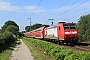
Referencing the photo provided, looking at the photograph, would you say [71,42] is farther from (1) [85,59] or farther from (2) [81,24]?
(2) [81,24]

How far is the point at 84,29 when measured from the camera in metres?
66.8

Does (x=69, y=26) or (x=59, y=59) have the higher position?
(x=69, y=26)

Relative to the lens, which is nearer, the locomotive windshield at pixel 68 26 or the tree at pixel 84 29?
the locomotive windshield at pixel 68 26

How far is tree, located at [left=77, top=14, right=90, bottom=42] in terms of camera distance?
62.1 m

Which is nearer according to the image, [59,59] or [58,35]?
[59,59]

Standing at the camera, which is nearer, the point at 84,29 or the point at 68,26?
the point at 68,26

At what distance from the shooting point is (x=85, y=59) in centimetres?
899

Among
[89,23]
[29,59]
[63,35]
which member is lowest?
[29,59]

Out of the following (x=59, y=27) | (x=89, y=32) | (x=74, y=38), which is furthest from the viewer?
(x=89, y=32)

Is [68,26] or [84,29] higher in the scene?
[84,29]

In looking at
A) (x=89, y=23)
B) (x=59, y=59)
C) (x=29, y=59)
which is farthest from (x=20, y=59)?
(x=89, y=23)

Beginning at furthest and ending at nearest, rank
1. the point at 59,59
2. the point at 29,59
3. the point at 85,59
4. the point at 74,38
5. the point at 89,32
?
the point at 89,32
the point at 74,38
the point at 29,59
the point at 59,59
the point at 85,59

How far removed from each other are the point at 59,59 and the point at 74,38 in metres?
18.7

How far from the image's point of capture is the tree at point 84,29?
6207cm
